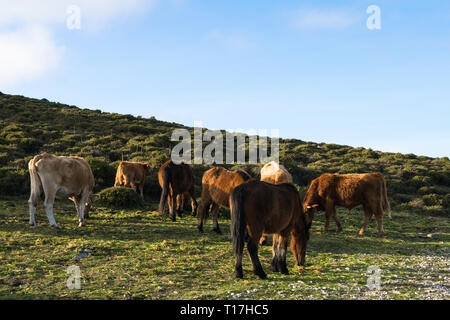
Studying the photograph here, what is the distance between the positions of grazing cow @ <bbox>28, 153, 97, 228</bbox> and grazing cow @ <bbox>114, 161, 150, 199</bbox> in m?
5.67

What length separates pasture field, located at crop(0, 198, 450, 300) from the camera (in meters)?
5.87

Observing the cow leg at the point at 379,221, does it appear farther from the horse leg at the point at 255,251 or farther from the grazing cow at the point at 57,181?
the grazing cow at the point at 57,181

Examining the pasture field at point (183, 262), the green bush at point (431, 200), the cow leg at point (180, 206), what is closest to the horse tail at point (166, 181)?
the pasture field at point (183, 262)

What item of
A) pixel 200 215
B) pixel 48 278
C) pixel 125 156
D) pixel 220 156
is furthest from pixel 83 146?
pixel 48 278

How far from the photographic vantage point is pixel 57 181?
1096 centimetres

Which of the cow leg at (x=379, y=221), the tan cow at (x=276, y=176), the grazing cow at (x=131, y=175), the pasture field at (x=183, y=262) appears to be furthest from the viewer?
the grazing cow at (x=131, y=175)

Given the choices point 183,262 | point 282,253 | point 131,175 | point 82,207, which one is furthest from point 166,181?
point 282,253

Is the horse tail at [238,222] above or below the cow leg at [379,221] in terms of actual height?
above

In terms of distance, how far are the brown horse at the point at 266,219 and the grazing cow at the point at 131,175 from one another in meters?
11.7

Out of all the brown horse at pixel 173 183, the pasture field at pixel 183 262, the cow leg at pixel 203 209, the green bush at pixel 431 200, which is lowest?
the pasture field at pixel 183 262

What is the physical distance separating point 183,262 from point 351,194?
738 cm

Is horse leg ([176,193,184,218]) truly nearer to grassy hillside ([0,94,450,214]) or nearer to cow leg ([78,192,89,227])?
cow leg ([78,192,89,227])

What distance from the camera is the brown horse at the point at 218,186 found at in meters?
10.3

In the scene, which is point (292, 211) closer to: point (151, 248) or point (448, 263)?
point (151, 248)
